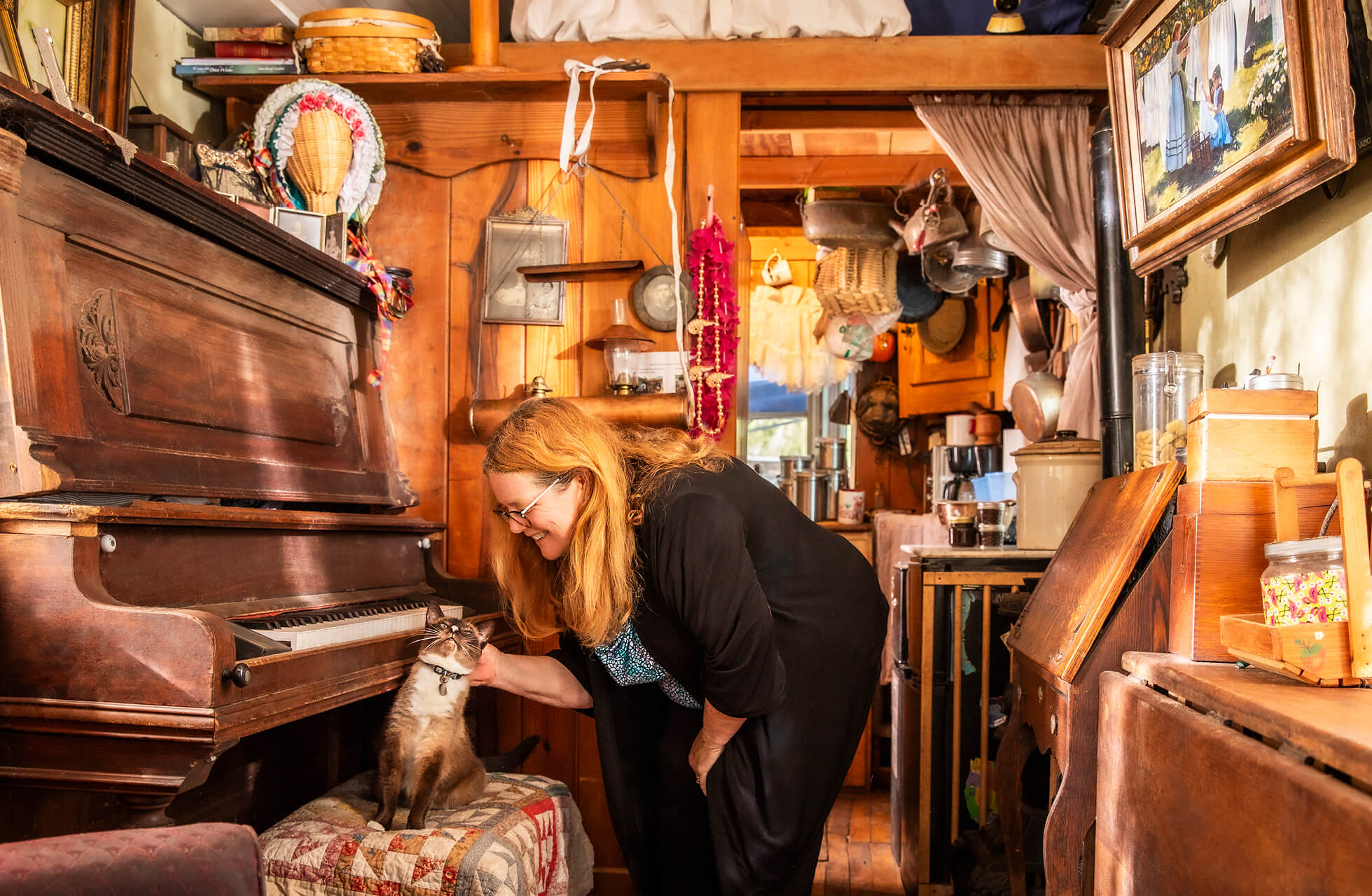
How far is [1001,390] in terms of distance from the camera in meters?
5.80

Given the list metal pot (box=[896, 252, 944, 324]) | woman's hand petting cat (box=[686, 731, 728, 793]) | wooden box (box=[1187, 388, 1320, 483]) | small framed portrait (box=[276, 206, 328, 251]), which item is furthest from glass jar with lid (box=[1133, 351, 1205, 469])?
metal pot (box=[896, 252, 944, 324])

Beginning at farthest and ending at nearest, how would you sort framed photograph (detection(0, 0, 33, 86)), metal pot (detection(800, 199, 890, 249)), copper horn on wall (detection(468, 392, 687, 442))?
metal pot (detection(800, 199, 890, 249)) → copper horn on wall (detection(468, 392, 687, 442)) → framed photograph (detection(0, 0, 33, 86))

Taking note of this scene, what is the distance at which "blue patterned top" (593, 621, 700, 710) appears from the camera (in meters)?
2.13

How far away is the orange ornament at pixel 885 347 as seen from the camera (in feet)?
22.3

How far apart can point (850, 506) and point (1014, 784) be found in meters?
3.29

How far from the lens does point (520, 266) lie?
3416 mm

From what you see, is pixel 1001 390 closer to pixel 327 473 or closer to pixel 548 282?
pixel 548 282

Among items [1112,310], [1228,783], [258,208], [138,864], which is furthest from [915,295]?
[138,864]

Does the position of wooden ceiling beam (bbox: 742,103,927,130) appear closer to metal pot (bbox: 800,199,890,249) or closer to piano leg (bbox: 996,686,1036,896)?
metal pot (bbox: 800,199,890,249)

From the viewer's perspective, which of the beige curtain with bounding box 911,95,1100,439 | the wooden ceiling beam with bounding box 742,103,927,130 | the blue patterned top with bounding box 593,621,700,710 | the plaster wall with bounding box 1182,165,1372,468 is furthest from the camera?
the wooden ceiling beam with bounding box 742,103,927,130

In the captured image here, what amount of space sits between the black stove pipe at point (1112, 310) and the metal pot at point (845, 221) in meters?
2.10

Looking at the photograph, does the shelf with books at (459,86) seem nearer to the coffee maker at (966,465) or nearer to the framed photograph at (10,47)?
the framed photograph at (10,47)

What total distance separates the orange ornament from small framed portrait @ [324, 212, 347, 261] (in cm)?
441

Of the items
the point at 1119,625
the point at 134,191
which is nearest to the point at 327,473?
the point at 134,191
